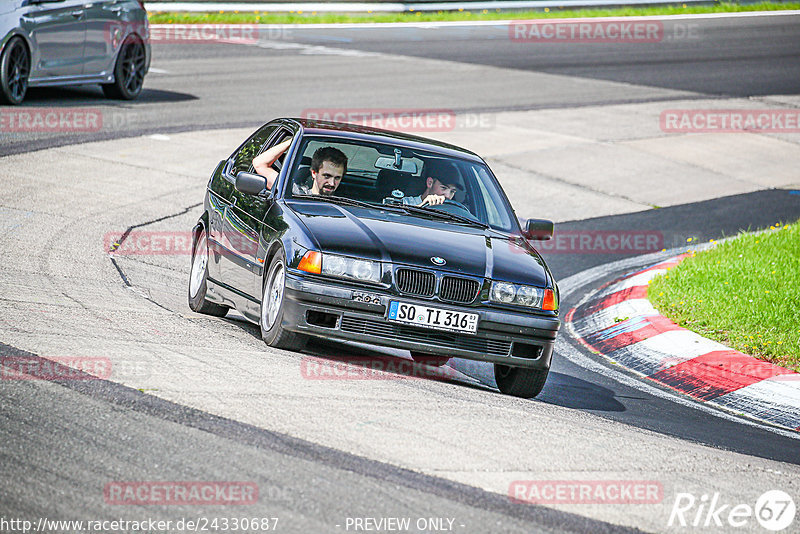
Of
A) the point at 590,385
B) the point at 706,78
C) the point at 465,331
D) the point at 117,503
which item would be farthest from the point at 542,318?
the point at 706,78

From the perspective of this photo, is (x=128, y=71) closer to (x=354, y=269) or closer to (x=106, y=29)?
(x=106, y=29)

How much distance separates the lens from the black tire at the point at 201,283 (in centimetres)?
884

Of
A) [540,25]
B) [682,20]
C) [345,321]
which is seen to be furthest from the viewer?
[682,20]

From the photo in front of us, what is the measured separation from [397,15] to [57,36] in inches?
666

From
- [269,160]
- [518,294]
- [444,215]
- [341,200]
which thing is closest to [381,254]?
[518,294]

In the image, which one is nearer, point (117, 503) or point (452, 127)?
point (117, 503)

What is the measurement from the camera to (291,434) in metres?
5.21

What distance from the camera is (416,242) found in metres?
7.25

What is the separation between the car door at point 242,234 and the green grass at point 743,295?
3.66 m

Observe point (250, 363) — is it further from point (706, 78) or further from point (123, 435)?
point (706, 78)

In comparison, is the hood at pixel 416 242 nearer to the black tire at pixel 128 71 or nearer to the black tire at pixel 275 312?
the black tire at pixel 275 312

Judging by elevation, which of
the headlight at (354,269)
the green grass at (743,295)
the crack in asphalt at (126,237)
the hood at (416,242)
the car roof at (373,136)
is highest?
the car roof at (373,136)

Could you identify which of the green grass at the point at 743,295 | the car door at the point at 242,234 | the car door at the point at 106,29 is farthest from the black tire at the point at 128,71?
the green grass at the point at 743,295

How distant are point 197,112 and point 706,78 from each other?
478 inches
